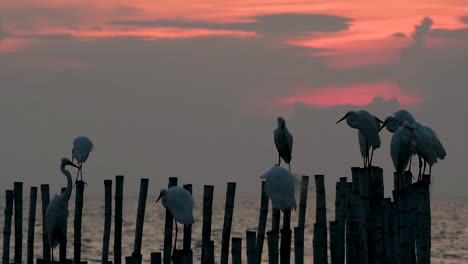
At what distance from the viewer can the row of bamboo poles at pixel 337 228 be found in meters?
14.9

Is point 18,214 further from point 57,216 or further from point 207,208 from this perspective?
point 207,208

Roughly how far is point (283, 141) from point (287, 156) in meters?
0.30

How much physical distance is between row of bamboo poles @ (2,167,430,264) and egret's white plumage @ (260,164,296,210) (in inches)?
11.6

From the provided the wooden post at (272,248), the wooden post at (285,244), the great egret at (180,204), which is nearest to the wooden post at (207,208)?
the great egret at (180,204)

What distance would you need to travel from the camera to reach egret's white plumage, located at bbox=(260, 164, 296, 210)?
1717 centimetres

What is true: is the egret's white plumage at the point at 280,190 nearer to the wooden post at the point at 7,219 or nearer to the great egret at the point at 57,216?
the great egret at the point at 57,216

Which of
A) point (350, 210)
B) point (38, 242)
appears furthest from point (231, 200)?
point (38, 242)

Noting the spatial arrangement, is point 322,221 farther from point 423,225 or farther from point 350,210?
point 423,225

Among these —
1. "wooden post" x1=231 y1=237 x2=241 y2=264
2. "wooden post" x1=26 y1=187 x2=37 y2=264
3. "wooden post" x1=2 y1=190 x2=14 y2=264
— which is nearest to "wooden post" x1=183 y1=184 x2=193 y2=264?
"wooden post" x1=231 y1=237 x2=241 y2=264

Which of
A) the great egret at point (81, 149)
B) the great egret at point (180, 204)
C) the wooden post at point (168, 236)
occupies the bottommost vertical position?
the wooden post at point (168, 236)

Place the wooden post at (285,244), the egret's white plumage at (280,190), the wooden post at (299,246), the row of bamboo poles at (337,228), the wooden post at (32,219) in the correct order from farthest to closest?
the wooden post at (32,219) < the egret's white plumage at (280,190) < the wooden post at (285,244) < the wooden post at (299,246) < the row of bamboo poles at (337,228)

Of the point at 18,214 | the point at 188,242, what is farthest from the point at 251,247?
the point at 18,214

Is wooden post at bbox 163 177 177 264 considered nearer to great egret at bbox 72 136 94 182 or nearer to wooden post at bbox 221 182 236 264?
wooden post at bbox 221 182 236 264

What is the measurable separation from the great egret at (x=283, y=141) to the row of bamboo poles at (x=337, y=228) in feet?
8.84
